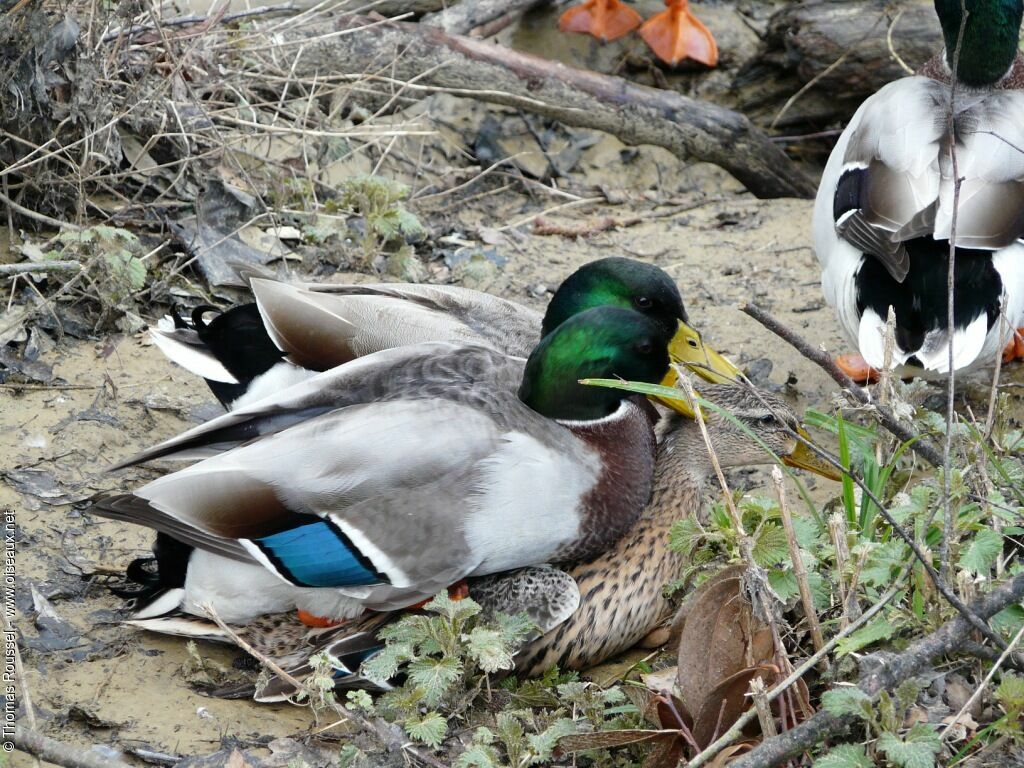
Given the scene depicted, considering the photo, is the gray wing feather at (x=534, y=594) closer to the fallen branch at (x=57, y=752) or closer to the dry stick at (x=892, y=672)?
the dry stick at (x=892, y=672)

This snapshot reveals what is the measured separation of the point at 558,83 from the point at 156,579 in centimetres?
311

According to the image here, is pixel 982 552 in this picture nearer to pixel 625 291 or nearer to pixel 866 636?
pixel 866 636

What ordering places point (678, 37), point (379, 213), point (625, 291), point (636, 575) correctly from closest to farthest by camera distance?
point (636, 575) < point (625, 291) < point (379, 213) < point (678, 37)

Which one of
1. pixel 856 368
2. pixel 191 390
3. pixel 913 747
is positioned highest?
pixel 913 747

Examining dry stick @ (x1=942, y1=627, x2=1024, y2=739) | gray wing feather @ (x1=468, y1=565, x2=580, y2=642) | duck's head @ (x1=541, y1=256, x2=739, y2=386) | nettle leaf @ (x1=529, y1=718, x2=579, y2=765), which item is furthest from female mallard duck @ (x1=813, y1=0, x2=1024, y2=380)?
nettle leaf @ (x1=529, y1=718, x2=579, y2=765)

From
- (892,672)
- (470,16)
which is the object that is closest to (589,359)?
(892,672)

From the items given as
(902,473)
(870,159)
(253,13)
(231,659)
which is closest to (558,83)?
(253,13)

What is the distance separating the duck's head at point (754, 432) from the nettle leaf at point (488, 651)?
97cm

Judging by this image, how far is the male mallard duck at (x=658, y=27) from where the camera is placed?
6.20 meters

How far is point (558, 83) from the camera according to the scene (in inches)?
218

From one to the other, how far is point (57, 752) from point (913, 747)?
1489 millimetres

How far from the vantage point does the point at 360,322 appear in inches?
140

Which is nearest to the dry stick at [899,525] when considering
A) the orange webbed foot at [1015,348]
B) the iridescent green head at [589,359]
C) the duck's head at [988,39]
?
the iridescent green head at [589,359]

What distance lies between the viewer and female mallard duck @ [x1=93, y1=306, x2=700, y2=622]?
2930 mm
